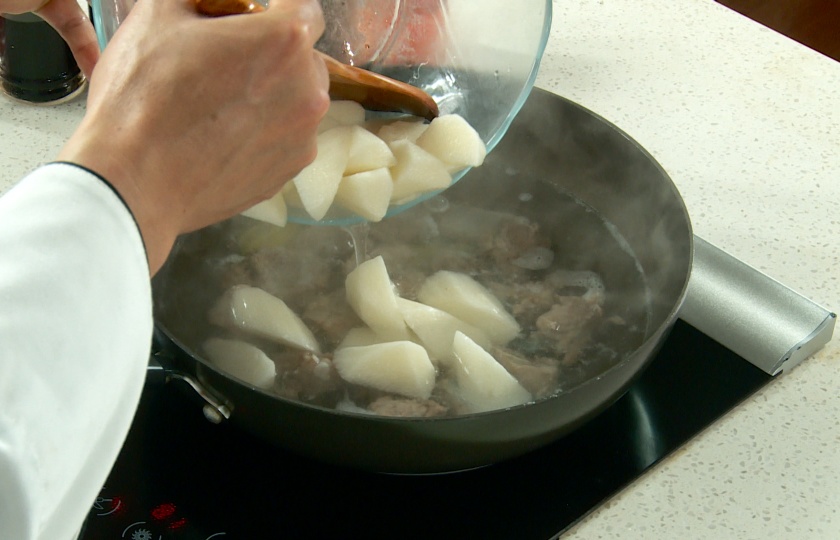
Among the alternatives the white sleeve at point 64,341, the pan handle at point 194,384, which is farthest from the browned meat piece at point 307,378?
the white sleeve at point 64,341

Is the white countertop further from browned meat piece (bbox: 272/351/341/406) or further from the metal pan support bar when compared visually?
browned meat piece (bbox: 272/351/341/406)

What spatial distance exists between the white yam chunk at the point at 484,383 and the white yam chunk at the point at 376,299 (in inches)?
3.2

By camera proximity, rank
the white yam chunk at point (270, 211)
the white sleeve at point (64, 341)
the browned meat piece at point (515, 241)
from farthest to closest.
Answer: the browned meat piece at point (515, 241)
the white yam chunk at point (270, 211)
the white sleeve at point (64, 341)

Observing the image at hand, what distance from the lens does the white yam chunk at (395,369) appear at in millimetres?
811

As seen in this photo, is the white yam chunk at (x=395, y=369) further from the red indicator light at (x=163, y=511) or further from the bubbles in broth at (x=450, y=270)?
the red indicator light at (x=163, y=511)

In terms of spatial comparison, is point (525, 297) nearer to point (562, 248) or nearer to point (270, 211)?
point (562, 248)

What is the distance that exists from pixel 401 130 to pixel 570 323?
0.27 metres

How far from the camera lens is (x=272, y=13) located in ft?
1.86

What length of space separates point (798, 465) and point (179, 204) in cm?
58

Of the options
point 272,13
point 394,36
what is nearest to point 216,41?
point 272,13

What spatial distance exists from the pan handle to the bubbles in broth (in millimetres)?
106

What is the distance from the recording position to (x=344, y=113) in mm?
815

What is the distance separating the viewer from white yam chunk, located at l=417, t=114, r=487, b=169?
0.79 meters

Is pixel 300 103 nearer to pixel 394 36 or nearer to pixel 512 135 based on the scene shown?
pixel 394 36
